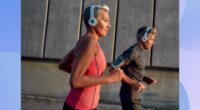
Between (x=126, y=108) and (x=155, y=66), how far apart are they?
268cm

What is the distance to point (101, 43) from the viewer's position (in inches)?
227

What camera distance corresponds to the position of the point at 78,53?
5.27ft

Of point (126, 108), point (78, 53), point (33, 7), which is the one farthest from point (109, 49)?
point (78, 53)

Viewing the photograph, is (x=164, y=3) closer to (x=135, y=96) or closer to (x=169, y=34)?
(x=169, y=34)

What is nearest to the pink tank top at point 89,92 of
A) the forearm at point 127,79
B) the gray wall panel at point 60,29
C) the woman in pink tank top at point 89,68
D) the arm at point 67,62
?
the woman in pink tank top at point 89,68

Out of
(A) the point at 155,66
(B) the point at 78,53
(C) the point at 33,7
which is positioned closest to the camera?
(B) the point at 78,53

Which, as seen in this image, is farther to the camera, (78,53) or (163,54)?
(163,54)

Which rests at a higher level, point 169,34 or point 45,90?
point 169,34

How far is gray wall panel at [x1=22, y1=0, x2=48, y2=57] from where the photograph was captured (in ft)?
19.2

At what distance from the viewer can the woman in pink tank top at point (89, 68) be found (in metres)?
1.56

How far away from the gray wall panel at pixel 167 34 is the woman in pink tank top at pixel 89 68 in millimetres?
3939

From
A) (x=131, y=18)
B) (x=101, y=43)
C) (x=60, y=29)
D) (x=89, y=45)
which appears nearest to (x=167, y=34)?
(x=131, y=18)

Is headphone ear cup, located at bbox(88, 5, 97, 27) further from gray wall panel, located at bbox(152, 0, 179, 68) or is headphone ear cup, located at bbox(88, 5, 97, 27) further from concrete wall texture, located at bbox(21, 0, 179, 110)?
gray wall panel, located at bbox(152, 0, 179, 68)

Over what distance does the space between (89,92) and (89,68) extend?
10 centimetres
